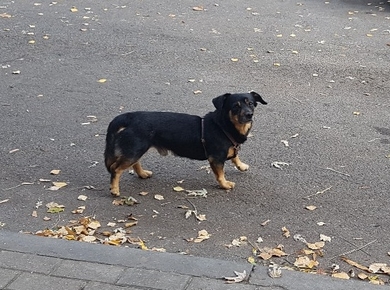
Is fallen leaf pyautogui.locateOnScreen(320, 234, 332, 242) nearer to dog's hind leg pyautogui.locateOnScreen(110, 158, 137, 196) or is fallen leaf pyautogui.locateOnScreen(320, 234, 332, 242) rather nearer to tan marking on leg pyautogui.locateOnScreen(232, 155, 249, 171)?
tan marking on leg pyautogui.locateOnScreen(232, 155, 249, 171)

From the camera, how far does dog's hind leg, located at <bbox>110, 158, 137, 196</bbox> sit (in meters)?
5.59

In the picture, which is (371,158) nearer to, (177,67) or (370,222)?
(370,222)

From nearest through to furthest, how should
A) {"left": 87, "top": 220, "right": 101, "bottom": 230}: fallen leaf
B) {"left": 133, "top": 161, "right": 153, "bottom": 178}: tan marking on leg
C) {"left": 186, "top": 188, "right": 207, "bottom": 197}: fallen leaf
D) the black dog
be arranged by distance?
{"left": 87, "top": 220, "right": 101, "bottom": 230}: fallen leaf, the black dog, {"left": 186, "top": 188, "right": 207, "bottom": 197}: fallen leaf, {"left": 133, "top": 161, "right": 153, "bottom": 178}: tan marking on leg

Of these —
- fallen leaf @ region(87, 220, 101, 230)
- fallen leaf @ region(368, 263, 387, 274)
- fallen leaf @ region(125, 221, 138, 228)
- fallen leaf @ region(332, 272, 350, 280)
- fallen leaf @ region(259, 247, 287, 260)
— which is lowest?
fallen leaf @ region(125, 221, 138, 228)

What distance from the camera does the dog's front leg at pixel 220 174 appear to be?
565cm

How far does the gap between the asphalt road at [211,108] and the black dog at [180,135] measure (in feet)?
0.95

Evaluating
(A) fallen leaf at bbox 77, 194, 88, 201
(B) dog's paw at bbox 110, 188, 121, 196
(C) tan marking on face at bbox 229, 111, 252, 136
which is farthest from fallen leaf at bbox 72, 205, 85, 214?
(C) tan marking on face at bbox 229, 111, 252, 136

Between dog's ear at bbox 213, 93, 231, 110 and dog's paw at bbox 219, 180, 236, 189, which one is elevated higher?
dog's ear at bbox 213, 93, 231, 110

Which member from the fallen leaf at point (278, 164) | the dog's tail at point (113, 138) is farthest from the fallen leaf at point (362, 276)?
the dog's tail at point (113, 138)

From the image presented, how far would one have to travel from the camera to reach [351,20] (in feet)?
38.3

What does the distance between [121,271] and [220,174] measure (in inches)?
66.6

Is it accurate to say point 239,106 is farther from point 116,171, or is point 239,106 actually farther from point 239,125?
point 116,171

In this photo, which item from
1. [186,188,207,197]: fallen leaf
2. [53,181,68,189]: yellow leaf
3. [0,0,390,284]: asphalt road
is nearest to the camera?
[0,0,390,284]: asphalt road

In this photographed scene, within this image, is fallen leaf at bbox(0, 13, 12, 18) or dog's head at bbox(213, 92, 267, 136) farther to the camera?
fallen leaf at bbox(0, 13, 12, 18)
